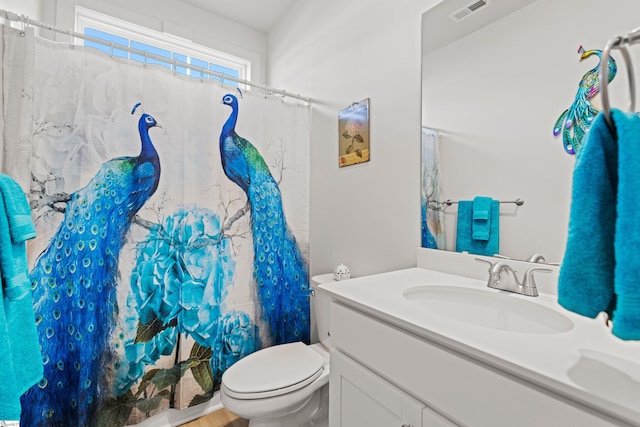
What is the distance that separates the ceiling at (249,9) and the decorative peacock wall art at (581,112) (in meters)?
1.99

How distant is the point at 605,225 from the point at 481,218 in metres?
0.70

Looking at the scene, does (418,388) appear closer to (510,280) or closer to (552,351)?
(552,351)

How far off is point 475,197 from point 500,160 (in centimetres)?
16

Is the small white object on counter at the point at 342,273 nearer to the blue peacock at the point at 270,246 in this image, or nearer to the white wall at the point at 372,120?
the white wall at the point at 372,120

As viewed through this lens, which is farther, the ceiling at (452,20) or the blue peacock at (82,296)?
the blue peacock at (82,296)

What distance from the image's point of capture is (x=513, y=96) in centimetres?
102

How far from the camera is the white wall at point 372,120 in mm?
1383

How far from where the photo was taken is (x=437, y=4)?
1.24 meters

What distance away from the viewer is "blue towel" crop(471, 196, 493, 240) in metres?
1.09

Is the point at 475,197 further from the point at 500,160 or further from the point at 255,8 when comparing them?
the point at 255,8

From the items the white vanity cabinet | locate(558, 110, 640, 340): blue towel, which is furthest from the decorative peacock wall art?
the white vanity cabinet

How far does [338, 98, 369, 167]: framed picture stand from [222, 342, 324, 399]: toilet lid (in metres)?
1.07

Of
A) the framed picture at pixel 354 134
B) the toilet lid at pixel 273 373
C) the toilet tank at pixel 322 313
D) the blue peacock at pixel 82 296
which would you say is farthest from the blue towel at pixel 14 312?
the framed picture at pixel 354 134

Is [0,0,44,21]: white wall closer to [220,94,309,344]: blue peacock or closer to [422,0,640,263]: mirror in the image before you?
[220,94,309,344]: blue peacock
